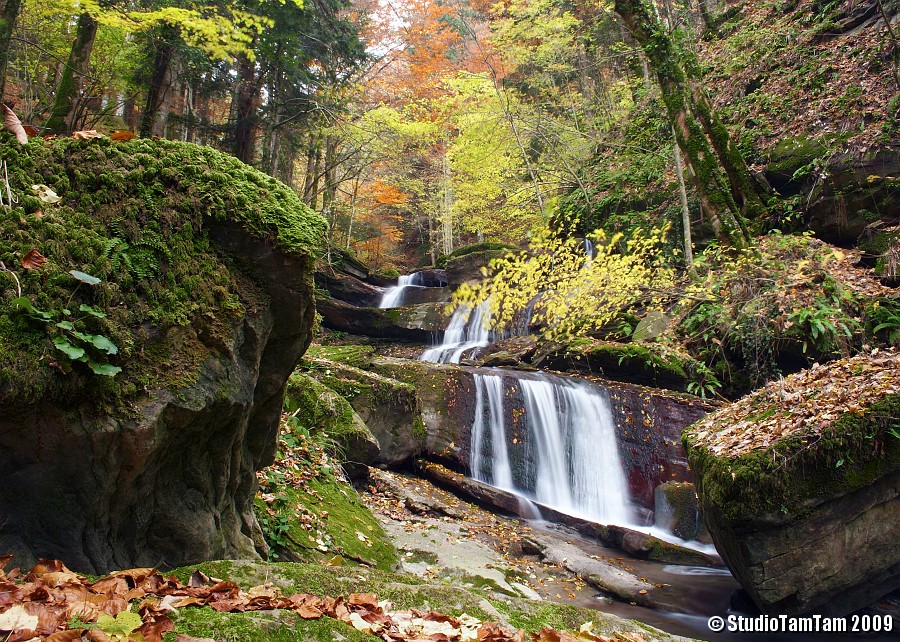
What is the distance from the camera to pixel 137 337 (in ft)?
6.97

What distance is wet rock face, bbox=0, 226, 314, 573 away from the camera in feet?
6.17

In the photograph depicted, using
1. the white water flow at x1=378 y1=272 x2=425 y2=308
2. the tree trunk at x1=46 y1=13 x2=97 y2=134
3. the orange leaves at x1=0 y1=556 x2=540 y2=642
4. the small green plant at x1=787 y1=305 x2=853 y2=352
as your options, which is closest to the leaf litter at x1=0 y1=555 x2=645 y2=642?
the orange leaves at x1=0 y1=556 x2=540 y2=642

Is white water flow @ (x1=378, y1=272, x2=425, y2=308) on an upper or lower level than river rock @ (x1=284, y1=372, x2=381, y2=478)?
upper

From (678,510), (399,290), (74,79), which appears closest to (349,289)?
(399,290)

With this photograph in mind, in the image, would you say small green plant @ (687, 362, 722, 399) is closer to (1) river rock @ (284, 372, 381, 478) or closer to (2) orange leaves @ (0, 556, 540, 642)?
(1) river rock @ (284, 372, 381, 478)

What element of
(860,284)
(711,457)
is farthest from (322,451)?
(860,284)

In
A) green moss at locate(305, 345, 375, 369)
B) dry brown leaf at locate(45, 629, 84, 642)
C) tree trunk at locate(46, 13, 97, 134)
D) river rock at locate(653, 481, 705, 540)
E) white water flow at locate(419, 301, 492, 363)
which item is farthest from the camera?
white water flow at locate(419, 301, 492, 363)

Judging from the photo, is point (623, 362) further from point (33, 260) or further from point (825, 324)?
point (33, 260)

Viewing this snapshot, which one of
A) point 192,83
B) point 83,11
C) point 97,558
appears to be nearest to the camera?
point 97,558

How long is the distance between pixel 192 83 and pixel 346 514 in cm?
1159

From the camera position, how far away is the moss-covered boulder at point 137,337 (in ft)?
6.11

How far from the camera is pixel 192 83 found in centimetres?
1208

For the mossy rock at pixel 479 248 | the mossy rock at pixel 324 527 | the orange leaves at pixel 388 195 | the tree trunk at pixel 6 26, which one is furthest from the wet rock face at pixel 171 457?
the orange leaves at pixel 388 195

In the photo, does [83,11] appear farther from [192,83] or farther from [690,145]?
[690,145]
